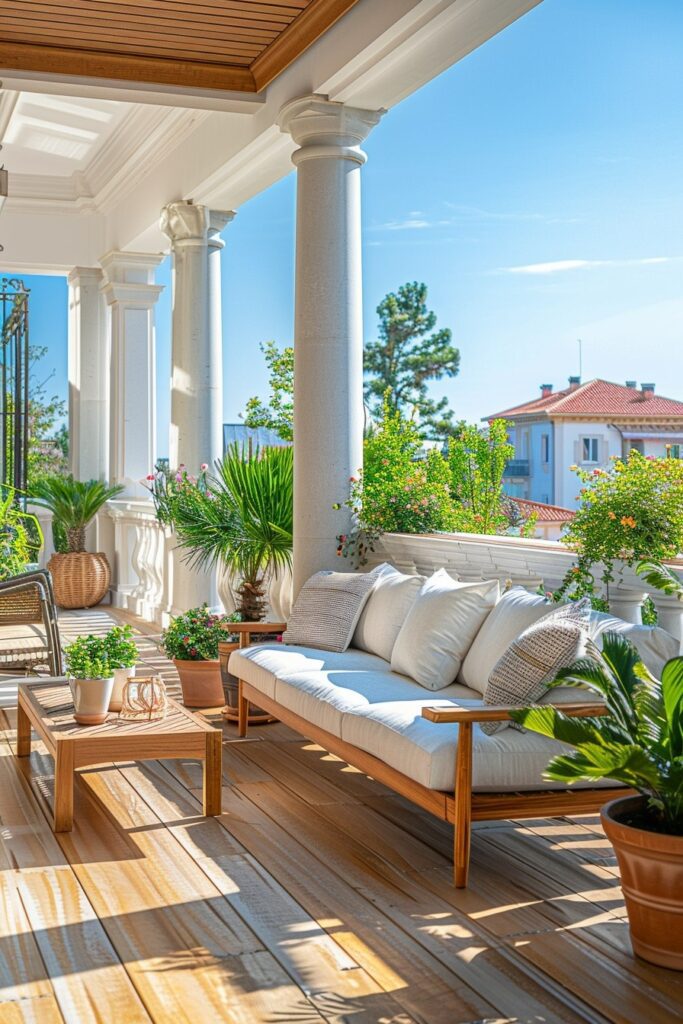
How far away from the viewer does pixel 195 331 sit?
29.5 feet

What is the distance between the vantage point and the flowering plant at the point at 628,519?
14.7ft

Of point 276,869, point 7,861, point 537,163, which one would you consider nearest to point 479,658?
point 276,869

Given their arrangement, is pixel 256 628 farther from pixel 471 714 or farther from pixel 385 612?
pixel 471 714

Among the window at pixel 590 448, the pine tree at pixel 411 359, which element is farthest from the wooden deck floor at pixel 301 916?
the window at pixel 590 448

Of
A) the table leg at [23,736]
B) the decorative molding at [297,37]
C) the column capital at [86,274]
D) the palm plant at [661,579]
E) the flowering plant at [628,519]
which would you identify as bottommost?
the table leg at [23,736]

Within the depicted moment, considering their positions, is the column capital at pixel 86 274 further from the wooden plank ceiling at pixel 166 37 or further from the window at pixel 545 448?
the window at pixel 545 448

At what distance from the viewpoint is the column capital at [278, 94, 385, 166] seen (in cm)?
626

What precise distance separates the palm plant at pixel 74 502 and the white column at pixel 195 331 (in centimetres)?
258

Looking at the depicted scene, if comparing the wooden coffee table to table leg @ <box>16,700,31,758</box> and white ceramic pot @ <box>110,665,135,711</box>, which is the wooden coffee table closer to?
white ceramic pot @ <box>110,665,135,711</box>

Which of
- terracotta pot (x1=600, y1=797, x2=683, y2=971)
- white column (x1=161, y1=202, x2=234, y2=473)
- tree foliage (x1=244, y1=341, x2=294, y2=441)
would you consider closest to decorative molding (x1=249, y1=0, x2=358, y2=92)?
white column (x1=161, y1=202, x2=234, y2=473)

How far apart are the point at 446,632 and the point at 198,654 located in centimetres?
208

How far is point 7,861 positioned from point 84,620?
673cm

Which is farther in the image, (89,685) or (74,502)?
(74,502)

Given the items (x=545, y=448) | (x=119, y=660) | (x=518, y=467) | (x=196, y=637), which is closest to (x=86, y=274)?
Result: (x=196, y=637)
